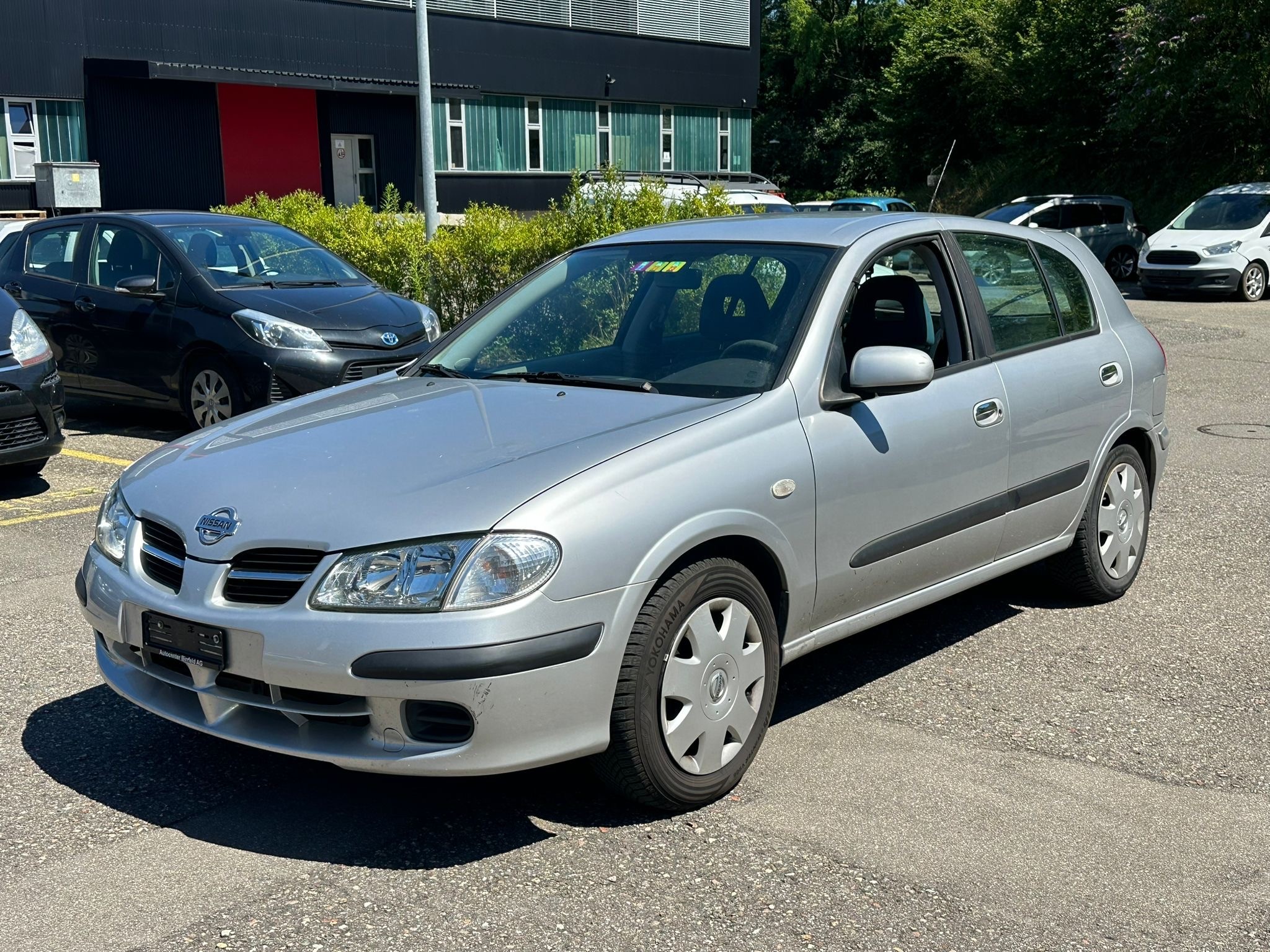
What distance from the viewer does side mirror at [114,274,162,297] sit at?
33.4 ft

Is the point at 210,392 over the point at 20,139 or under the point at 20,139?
under

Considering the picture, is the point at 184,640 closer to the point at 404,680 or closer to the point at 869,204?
the point at 404,680

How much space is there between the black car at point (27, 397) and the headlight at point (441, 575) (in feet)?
17.5

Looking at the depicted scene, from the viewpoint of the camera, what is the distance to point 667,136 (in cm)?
4219

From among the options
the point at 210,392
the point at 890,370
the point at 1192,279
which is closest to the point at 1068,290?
the point at 890,370

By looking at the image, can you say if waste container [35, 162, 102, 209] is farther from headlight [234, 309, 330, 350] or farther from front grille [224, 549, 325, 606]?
front grille [224, 549, 325, 606]

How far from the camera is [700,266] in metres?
5.08

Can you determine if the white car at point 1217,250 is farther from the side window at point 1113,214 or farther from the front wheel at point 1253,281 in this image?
the side window at point 1113,214

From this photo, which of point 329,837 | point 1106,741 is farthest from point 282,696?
point 1106,741

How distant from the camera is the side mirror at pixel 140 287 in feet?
33.4

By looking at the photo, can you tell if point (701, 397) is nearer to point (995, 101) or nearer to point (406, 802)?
point (406, 802)

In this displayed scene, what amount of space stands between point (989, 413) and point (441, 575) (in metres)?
2.37

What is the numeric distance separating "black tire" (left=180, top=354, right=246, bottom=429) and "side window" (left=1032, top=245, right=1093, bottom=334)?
5.98 meters

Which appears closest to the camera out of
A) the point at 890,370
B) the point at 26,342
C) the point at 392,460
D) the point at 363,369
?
the point at 392,460
